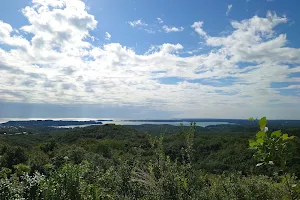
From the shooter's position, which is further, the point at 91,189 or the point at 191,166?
the point at 91,189

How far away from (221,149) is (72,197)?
206 feet

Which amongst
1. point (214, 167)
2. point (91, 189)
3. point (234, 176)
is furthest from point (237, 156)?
point (91, 189)

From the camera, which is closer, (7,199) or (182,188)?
(182,188)

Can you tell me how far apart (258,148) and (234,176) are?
7.27 m

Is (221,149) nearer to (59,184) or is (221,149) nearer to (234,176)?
(234,176)

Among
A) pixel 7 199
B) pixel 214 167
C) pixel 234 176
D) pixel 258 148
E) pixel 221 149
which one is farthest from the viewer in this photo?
pixel 221 149

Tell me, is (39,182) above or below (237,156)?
above

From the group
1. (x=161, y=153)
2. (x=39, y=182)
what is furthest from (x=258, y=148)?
(x=39, y=182)

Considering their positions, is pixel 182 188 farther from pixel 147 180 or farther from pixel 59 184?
pixel 59 184

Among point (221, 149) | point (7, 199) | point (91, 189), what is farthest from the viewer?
point (221, 149)

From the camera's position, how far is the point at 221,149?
6306cm

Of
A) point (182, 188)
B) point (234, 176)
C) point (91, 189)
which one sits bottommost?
point (234, 176)

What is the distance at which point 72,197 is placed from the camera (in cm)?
361

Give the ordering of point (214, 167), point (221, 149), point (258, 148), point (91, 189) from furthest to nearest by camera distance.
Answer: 1. point (221, 149)
2. point (214, 167)
3. point (91, 189)
4. point (258, 148)
